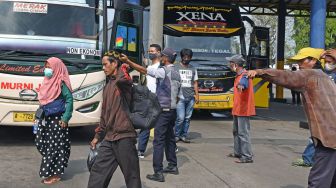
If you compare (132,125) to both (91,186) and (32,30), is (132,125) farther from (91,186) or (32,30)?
(32,30)

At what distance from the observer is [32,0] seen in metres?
8.73

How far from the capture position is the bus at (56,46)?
319 inches

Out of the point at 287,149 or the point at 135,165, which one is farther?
the point at 287,149

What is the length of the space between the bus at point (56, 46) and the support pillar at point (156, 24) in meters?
0.67

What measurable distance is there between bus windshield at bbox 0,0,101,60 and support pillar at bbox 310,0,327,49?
381 inches

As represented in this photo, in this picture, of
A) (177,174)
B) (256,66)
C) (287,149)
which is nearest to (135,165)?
(177,174)

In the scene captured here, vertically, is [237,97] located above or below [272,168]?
above

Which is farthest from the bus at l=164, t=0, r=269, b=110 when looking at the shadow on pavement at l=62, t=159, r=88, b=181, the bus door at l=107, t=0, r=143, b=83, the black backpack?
the black backpack

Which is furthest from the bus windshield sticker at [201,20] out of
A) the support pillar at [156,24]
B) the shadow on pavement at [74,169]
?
the shadow on pavement at [74,169]

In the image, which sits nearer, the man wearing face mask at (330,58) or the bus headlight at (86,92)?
the man wearing face mask at (330,58)

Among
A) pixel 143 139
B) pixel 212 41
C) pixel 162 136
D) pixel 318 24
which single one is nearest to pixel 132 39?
pixel 143 139

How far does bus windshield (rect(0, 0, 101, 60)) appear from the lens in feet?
27.9

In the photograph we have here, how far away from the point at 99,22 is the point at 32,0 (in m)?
1.22

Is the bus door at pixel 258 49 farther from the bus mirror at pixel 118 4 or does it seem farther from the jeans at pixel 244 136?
the jeans at pixel 244 136
